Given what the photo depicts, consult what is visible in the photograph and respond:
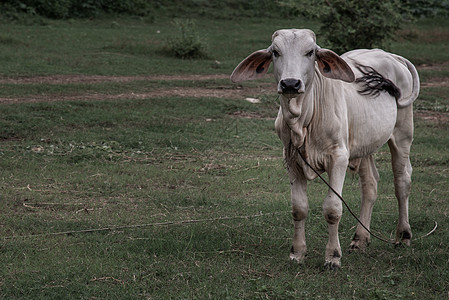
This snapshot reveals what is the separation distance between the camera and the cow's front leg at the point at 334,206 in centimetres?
469

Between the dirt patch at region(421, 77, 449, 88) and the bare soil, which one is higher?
the bare soil

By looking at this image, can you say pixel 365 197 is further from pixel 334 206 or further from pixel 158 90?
pixel 158 90

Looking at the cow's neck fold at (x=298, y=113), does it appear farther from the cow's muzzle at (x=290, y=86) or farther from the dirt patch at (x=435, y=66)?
the dirt patch at (x=435, y=66)

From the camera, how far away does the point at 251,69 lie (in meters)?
4.84

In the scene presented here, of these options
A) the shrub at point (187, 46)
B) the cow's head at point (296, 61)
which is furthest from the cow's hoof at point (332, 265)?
the shrub at point (187, 46)

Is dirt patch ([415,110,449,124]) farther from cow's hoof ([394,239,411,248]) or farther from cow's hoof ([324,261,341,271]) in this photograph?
cow's hoof ([324,261,341,271])

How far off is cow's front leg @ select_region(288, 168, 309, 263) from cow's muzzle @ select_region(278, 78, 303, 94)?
806 mm

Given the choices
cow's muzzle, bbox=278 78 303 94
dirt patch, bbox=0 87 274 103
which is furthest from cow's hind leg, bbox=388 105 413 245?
dirt patch, bbox=0 87 274 103

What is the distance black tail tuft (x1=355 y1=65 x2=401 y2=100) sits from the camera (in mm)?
A: 5195

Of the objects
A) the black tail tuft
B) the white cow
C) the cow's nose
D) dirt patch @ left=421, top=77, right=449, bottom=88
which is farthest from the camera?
dirt patch @ left=421, top=77, right=449, bottom=88

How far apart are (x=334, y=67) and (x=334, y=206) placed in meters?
0.96

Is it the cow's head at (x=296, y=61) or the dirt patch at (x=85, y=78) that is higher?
the cow's head at (x=296, y=61)

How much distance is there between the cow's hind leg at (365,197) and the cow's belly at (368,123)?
1.33 ft

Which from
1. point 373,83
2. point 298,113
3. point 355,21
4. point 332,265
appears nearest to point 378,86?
point 373,83
